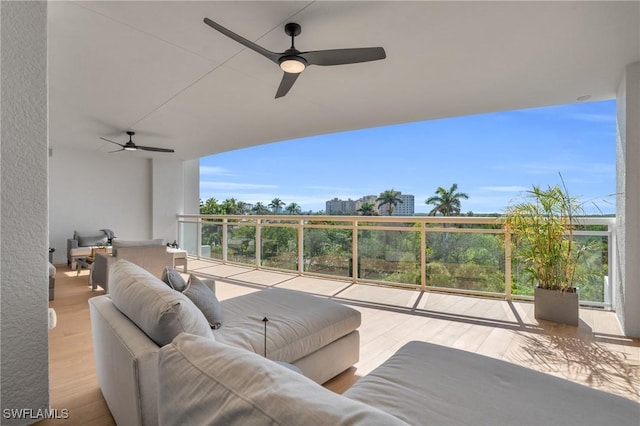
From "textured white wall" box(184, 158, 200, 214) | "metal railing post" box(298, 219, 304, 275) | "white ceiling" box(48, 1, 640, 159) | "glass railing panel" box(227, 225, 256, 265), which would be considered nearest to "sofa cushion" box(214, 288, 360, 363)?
"white ceiling" box(48, 1, 640, 159)

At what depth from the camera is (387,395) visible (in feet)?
3.78

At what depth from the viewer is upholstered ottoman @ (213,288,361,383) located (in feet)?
5.71

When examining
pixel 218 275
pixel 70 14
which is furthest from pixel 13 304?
pixel 218 275

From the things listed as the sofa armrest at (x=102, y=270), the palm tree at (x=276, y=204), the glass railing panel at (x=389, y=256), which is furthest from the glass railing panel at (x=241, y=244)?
the palm tree at (x=276, y=204)

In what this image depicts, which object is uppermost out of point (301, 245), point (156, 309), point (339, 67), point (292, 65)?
point (339, 67)

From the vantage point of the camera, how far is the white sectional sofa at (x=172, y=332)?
1.28m

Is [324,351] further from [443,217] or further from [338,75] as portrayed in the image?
[443,217]

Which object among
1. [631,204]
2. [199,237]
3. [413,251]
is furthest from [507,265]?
[199,237]

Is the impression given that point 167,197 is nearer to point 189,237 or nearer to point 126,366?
point 189,237

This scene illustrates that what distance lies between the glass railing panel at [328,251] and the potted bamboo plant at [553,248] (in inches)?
97.2

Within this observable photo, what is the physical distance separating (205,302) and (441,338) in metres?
2.11

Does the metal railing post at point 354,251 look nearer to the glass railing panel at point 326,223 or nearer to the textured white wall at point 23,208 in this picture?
the glass railing panel at point 326,223

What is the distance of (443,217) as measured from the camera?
418 cm

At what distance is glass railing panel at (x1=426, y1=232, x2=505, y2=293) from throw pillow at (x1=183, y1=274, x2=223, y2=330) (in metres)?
3.26
